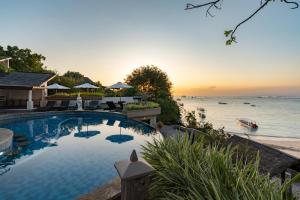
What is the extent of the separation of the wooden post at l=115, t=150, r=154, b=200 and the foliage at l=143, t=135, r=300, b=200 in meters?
0.18

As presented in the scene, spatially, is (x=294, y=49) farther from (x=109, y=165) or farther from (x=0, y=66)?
(x=0, y=66)

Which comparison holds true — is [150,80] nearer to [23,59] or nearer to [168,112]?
[168,112]

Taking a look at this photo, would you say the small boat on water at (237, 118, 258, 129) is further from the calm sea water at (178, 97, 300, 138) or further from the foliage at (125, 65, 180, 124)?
the foliage at (125, 65, 180, 124)

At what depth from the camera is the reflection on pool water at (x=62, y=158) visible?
5.64 metres

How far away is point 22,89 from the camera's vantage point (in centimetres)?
2131

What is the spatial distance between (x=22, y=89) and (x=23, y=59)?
19820 millimetres

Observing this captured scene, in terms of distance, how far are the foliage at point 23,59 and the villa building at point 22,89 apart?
44.9 feet

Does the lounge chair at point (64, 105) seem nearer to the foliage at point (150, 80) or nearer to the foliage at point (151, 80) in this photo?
the foliage at point (150, 80)

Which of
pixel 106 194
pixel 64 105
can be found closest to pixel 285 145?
pixel 64 105

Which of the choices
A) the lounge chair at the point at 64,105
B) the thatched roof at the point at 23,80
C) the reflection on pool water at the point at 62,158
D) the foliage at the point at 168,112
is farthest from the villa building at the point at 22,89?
the foliage at the point at 168,112

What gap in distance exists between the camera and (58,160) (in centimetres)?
802

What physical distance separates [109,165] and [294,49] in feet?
57.2

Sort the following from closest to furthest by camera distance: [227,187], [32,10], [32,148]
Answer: [227,187] → [32,148] → [32,10]

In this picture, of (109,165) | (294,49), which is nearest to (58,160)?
(109,165)
